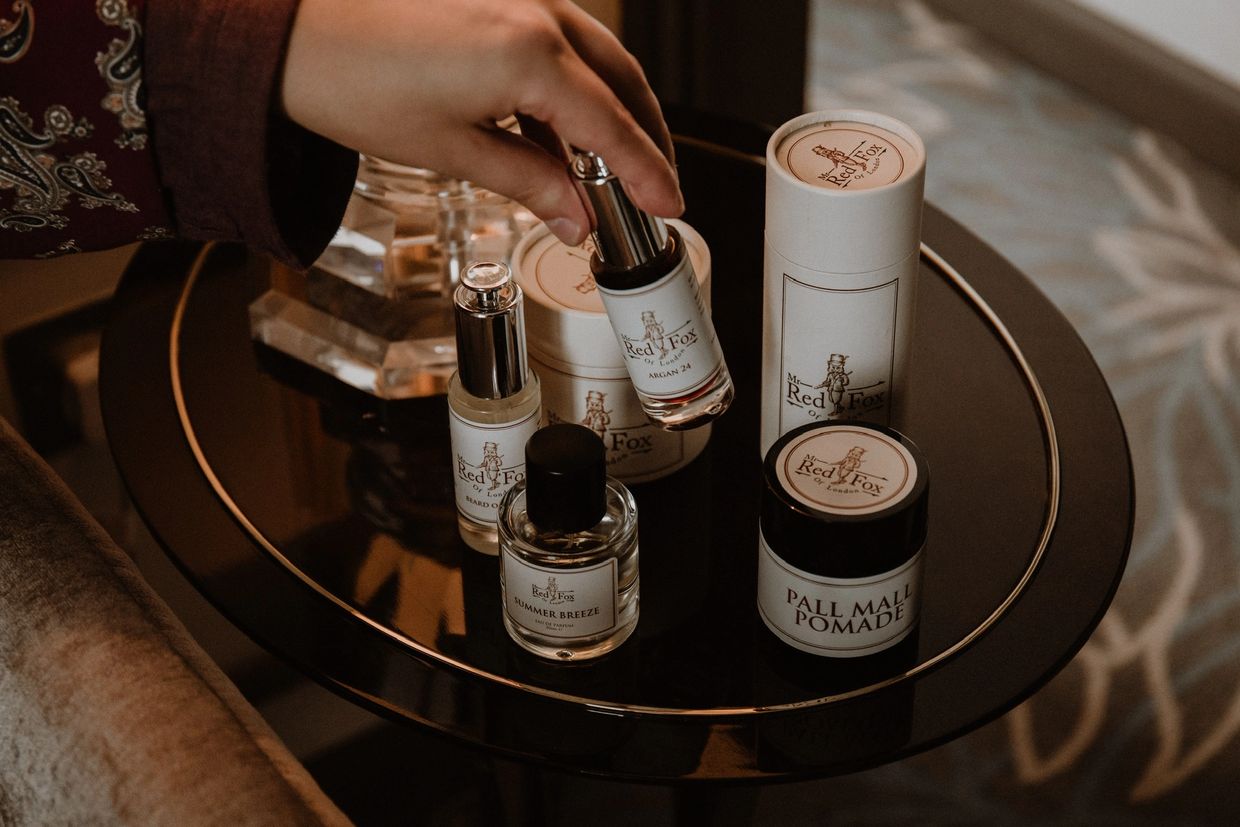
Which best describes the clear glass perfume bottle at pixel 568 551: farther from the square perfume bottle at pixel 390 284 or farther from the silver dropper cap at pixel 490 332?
the square perfume bottle at pixel 390 284

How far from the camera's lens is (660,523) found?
617 mm

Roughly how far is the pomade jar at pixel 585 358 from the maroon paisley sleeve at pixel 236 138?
95mm

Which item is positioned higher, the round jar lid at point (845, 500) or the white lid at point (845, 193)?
the white lid at point (845, 193)

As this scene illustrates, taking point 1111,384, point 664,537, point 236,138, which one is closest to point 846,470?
point 664,537

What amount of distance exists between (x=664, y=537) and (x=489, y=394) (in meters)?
0.11

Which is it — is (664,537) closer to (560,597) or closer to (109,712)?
(560,597)

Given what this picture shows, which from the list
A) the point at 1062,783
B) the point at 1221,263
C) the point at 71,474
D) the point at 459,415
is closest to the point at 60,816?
the point at 459,415

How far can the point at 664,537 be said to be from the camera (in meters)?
0.61

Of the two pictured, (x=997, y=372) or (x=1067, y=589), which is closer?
(x=1067, y=589)

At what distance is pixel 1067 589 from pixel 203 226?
0.37 metres

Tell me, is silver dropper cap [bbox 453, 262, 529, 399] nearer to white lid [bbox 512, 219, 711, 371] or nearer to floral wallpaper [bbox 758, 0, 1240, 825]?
white lid [bbox 512, 219, 711, 371]

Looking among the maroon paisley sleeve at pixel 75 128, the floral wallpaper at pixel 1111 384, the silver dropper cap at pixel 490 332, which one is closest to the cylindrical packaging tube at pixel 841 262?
the silver dropper cap at pixel 490 332

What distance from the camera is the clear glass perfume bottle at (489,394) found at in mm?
534

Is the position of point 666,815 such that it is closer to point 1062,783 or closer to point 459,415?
point 1062,783
